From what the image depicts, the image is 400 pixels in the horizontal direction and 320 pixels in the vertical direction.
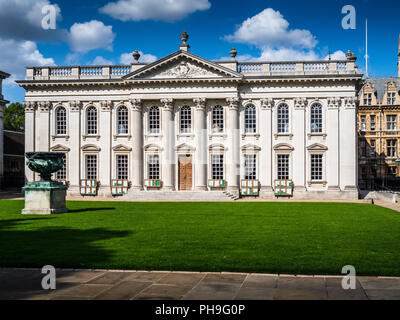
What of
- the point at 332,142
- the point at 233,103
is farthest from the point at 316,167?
the point at 233,103

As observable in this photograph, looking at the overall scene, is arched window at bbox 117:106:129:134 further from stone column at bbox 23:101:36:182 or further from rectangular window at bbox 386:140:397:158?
rectangular window at bbox 386:140:397:158

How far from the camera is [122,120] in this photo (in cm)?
4153

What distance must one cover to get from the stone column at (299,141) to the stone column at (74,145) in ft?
66.0

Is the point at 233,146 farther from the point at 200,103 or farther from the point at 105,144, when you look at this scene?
the point at 105,144

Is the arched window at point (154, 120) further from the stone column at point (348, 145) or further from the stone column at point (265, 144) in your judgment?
the stone column at point (348, 145)

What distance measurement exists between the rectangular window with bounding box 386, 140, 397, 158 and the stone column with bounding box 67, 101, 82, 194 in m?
38.8

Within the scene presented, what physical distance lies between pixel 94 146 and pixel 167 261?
32.8 m

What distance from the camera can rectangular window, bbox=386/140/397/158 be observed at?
5628 cm

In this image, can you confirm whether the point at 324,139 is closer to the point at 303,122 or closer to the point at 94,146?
the point at 303,122

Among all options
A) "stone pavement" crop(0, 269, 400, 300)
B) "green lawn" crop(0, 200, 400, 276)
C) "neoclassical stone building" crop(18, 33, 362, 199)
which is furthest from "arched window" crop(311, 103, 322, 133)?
"stone pavement" crop(0, 269, 400, 300)
